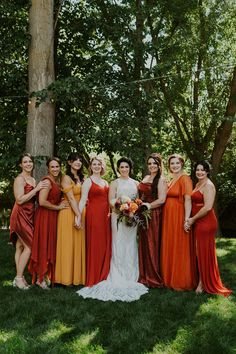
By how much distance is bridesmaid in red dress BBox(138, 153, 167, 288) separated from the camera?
6.70m

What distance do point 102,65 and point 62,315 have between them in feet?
16.6

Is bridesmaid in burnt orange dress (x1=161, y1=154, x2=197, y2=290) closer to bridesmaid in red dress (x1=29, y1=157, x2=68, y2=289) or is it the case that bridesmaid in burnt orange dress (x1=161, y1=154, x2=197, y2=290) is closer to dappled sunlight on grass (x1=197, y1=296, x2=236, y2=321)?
dappled sunlight on grass (x1=197, y1=296, x2=236, y2=321)

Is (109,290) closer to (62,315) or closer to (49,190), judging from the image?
(62,315)

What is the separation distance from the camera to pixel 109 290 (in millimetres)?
6316

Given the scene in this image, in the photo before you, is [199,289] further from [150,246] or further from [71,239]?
[71,239]

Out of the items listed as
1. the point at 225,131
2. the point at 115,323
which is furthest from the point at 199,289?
the point at 225,131

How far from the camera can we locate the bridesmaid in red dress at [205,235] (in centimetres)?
633

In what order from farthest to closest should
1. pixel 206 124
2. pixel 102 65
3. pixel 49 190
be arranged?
pixel 206 124, pixel 102 65, pixel 49 190

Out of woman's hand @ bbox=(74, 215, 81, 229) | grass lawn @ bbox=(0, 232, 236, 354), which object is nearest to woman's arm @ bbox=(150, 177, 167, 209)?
woman's hand @ bbox=(74, 215, 81, 229)

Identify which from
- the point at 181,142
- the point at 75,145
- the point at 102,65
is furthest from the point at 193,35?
the point at 75,145

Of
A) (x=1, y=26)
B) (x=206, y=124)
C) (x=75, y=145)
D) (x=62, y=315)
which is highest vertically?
(x=1, y=26)

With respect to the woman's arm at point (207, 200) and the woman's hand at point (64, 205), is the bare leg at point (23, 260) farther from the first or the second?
the woman's arm at point (207, 200)

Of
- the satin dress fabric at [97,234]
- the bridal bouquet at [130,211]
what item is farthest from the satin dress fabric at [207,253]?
the satin dress fabric at [97,234]

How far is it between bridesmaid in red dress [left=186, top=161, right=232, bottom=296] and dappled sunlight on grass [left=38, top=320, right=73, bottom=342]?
2.22 meters
